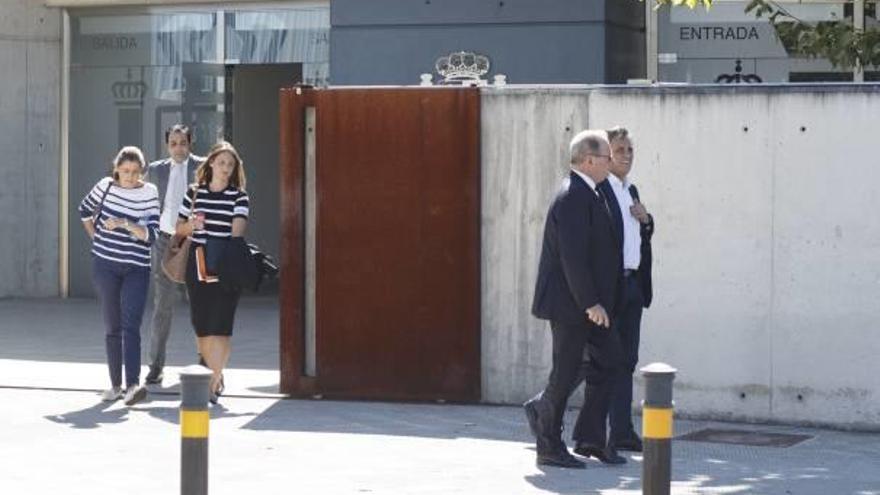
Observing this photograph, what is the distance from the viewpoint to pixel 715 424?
11.9m

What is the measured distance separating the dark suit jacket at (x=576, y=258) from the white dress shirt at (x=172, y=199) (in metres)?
4.12

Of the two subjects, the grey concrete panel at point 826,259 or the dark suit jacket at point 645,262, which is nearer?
the dark suit jacket at point 645,262

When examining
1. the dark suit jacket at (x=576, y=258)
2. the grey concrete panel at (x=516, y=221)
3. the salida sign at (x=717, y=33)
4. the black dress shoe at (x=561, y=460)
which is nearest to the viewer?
the dark suit jacket at (x=576, y=258)

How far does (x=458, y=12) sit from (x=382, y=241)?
5.79 meters

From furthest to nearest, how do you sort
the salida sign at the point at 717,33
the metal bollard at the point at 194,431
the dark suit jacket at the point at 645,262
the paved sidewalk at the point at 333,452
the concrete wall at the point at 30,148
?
1. the concrete wall at the point at 30,148
2. the salida sign at the point at 717,33
3. the dark suit jacket at the point at 645,262
4. the paved sidewalk at the point at 333,452
5. the metal bollard at the point at 194,431

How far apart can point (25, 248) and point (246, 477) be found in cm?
1170

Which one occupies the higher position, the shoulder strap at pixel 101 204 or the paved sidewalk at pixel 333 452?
the shoulder strap at pixel 101 204

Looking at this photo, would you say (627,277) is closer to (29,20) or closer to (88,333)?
(88,333)

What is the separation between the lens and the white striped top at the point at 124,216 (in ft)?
41.9

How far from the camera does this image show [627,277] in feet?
34.4

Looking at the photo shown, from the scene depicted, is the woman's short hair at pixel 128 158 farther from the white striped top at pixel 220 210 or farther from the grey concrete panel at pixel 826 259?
the grey concrete panel at pixel 826 259

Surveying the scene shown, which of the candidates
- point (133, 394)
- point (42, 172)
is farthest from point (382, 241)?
point (42, 172)

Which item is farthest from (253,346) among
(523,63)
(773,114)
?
(773,114)

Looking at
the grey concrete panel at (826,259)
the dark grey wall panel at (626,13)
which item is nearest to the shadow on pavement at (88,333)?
the dark grey wall panel at (626,13)
